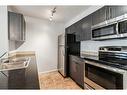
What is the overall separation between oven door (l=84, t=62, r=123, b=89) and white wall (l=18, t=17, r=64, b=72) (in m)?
2.96

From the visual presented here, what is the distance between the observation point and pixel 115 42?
2420 mm

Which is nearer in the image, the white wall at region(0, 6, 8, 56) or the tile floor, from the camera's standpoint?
the white wall at region(0, 6, 8, 56)

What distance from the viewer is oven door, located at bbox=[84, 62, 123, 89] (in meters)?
1.54

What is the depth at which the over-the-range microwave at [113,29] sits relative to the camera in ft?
5.94

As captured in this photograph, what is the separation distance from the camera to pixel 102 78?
6.05 ft

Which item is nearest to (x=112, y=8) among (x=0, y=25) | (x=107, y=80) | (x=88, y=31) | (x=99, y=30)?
(x=99, y=30)

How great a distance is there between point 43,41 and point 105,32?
126 inches

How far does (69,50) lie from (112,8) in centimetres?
236

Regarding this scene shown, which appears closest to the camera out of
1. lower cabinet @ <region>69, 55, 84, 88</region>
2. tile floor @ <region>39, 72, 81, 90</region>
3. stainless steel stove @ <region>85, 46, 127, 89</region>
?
stainless steel stove @ <region>85, 46, 127, 89</region>

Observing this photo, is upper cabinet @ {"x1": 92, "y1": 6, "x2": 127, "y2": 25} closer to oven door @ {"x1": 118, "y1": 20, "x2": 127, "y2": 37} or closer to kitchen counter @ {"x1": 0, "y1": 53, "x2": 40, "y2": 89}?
oven door @ {"x1": 118, "y1": 20, "x2": 127, "y2": 37}

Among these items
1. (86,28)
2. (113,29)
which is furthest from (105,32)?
(86,28)

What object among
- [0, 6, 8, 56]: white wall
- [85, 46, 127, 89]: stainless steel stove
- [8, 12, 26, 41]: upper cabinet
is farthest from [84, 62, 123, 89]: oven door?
[0, 6, 8, 56]: white wall

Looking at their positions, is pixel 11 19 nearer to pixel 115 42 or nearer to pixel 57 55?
pixel 115 42

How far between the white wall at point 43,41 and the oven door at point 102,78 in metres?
2.96
